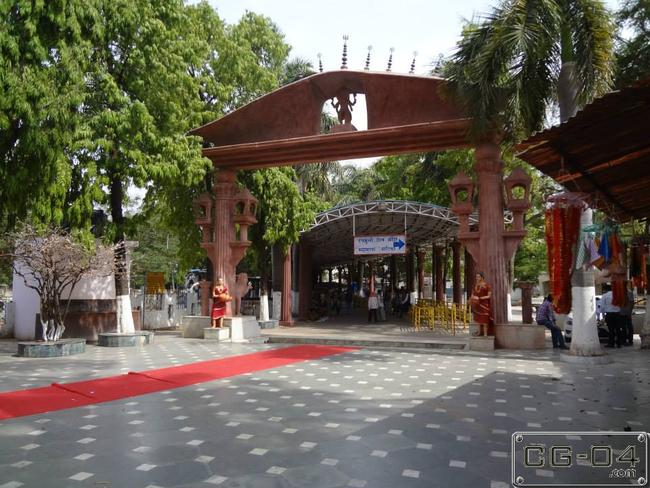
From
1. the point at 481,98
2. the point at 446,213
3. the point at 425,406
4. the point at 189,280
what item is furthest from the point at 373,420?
the point at 189,280

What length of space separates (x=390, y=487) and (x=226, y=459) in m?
1.56

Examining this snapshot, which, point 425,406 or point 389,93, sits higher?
point 389,93

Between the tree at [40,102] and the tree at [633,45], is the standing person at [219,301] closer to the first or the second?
the tree at [40,102]

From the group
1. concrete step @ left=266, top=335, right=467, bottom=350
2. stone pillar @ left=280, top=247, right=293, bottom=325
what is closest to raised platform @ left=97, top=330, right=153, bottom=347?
concrete step @ left=266, top=335, right=467, bottom=350

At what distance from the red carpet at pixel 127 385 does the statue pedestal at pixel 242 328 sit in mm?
3213

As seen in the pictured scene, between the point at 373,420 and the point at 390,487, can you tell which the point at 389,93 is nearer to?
the point at 373,420

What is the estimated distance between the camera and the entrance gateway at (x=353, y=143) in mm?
12055

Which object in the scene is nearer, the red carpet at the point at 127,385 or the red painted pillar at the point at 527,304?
the red carpet at the point at 127,385

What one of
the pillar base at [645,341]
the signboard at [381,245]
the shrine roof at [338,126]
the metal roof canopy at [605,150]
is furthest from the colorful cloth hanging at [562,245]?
the signboard at [381,245]

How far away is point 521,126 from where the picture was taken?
11.0 metres

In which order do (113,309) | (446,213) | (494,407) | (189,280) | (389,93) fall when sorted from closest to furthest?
(494,407) < (389,93) < (113,309) < (446,213) < (189,280)

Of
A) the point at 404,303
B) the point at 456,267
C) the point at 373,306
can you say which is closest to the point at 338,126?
the point at 373,306

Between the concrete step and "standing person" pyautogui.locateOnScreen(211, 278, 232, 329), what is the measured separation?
1.51 m

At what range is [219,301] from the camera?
14.3 m
